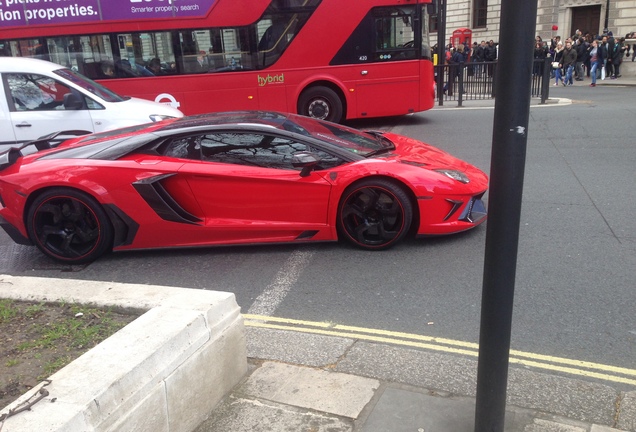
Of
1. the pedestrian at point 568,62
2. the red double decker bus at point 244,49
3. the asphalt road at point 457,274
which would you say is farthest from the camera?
the pedestrian at point 568,62

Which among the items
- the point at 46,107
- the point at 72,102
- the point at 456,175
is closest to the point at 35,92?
the point at 46,107

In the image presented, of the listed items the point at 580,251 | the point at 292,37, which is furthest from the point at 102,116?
the point at 580,251

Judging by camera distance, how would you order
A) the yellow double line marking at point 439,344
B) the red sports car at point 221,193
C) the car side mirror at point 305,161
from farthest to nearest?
the red sports car at point 221,193 → the car side mirror at point 305,161 → the yellow double line marking at point 439,344

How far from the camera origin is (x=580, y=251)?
5.30m

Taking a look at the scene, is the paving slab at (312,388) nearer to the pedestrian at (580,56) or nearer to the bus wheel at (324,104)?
the bus wheel at (324,104)

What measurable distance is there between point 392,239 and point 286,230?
1.02 metres

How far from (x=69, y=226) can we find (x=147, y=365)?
3.43 meters

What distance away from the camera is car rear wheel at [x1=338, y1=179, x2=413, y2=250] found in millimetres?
5375

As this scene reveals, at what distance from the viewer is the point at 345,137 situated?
6016mm

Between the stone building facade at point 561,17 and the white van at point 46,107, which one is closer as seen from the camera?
the white van at point 46,107

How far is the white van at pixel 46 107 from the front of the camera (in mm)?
8859

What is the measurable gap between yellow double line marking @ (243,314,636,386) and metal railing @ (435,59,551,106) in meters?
12.8

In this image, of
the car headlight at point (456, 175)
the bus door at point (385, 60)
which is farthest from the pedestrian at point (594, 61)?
the car headlight at point (456, 175)

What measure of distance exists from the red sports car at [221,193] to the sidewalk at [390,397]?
76.2 inches
